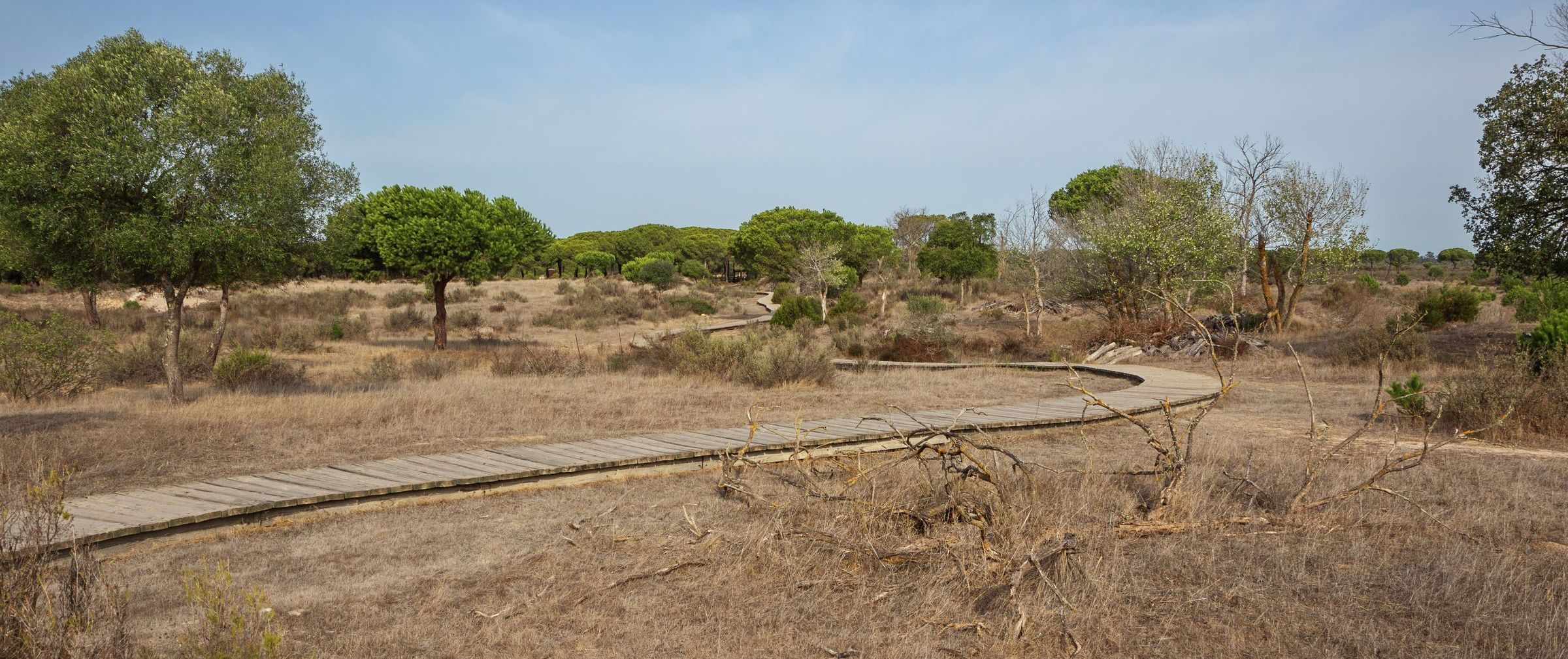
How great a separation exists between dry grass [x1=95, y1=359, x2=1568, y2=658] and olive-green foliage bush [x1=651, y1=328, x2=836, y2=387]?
23.7 ft

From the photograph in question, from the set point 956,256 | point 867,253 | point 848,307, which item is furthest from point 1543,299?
point 867,253

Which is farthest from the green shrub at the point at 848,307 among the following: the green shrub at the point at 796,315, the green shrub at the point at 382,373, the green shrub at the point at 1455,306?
the green shrub at the point at 382,373

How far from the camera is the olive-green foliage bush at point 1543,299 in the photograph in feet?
58.6

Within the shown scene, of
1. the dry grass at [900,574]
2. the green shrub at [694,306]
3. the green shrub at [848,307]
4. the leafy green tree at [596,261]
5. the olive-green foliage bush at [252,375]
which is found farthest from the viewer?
the leafy green tree at [596,261]

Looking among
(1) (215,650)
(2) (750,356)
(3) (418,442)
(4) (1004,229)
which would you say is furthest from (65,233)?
(4) (1004,229)

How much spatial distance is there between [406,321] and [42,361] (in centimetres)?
2196

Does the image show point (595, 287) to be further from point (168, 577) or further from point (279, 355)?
point (168, 577)

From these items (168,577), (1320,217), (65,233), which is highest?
(1320,217)

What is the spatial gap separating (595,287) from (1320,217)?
39827 millimetres

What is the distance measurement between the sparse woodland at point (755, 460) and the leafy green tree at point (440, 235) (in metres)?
0.11

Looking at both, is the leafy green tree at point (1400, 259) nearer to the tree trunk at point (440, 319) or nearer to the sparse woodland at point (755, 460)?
the sparse woodland at point (755, 460)

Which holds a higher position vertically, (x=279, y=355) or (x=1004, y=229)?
(x=1004, y=229)

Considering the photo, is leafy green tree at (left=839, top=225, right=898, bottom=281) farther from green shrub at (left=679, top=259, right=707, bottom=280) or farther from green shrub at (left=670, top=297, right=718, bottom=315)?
green shrub at (left=679, top=259, right=707, bottom=280)

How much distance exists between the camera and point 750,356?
14.6 meters
